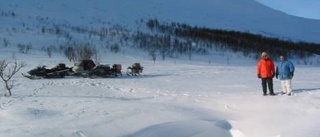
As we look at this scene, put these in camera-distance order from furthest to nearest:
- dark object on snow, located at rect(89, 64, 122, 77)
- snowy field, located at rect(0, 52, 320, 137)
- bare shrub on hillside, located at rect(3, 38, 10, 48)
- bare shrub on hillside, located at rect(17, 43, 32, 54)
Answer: bare shrub on hillside, located at rect(3, 38, 10, 48)
bare shrub on hillside, located at rect(17, 43, 32, 54)
dark object on snow, located at rect(89, 64, 122, 77)
snowy field, located at rect(0, 52, 320, 137)

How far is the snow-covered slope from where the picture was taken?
65875 mm

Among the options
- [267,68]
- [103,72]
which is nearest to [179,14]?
[103,72]

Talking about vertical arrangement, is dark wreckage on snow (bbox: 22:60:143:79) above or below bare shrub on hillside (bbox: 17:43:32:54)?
below

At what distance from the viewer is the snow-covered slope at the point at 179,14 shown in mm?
65875

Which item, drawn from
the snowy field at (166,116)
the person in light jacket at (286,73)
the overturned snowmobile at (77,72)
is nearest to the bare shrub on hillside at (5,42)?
the overturned snowmobile at (77,72)

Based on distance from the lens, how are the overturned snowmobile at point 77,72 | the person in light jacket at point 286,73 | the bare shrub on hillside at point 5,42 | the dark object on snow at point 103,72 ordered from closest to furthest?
the person in light jacket at point 286,73
the overturned snowmobile at point 77,72
the dark object on snow at point 103,72
the bare shrub on hillside at point 5,42

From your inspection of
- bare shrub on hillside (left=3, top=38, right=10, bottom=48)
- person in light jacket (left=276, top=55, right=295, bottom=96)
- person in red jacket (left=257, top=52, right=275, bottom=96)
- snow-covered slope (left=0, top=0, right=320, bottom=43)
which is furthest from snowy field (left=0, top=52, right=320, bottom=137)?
snow-covered slope (left=0, top=0, right=320, bottom=43)

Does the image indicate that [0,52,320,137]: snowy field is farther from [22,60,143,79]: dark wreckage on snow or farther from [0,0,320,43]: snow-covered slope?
[0,0,320,43]: snow-covered slope

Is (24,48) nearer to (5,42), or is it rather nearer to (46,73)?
(5,42)

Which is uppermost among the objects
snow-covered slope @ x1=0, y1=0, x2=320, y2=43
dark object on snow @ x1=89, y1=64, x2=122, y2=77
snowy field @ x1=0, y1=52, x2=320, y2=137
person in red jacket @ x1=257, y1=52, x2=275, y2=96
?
snow-covered slope @ x1=0, y1=0, x2=320, y2=43

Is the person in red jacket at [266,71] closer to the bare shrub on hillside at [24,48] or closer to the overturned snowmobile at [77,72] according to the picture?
the overturned snowmobile at [77,72]

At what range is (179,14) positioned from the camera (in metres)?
81.6

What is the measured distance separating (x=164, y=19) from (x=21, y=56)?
40.5 meters

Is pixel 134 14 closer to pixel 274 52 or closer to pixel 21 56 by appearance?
pixel 274 52
